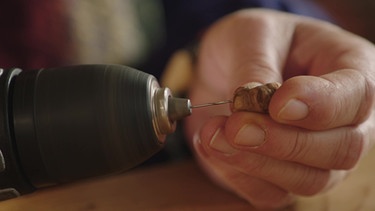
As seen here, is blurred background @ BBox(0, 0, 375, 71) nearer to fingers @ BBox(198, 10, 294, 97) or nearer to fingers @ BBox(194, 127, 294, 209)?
fingers @ BBox(198, 10, 294, 97)

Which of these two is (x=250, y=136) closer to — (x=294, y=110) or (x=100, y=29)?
(x=294, y=110)

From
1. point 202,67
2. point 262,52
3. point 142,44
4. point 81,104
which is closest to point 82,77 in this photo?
point 81,104

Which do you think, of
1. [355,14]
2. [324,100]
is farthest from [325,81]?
[355,14]

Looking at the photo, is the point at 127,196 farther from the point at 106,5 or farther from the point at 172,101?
the point at 106,5

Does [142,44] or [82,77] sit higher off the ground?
[82,77]

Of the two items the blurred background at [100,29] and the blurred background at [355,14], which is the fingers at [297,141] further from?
the blurred background at [355,14]
